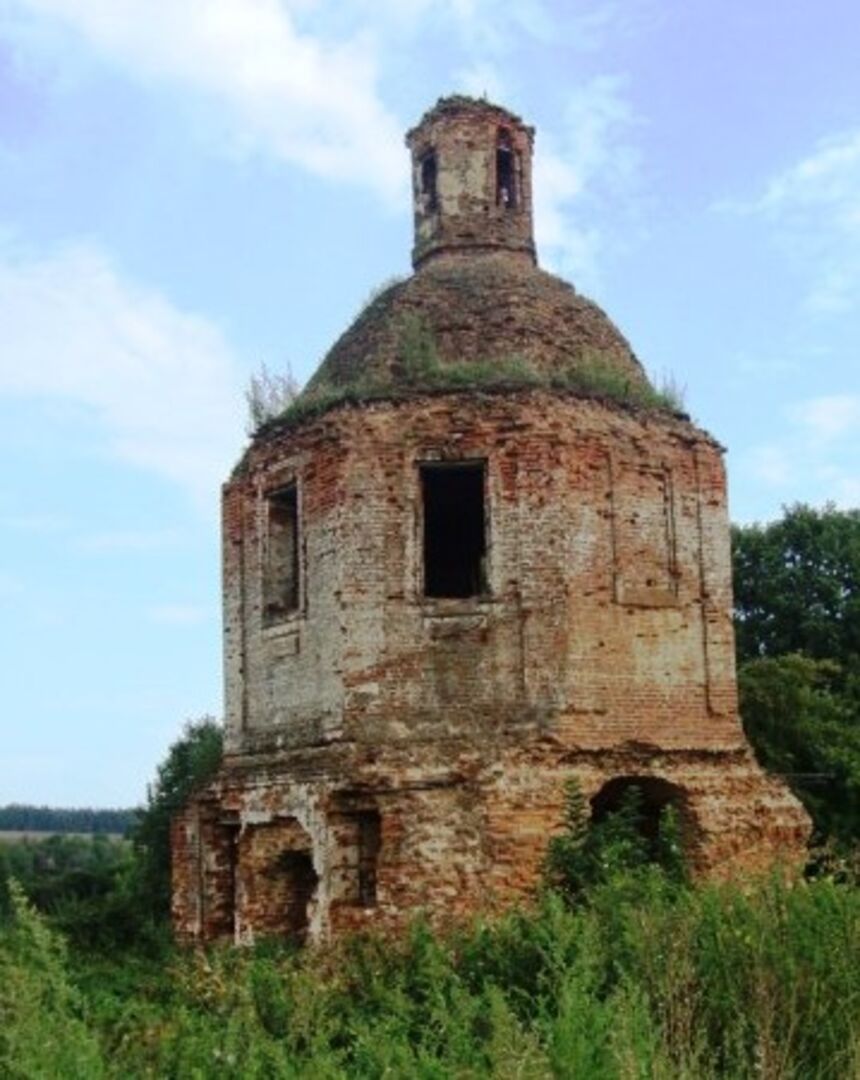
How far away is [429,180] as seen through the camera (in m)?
16.0

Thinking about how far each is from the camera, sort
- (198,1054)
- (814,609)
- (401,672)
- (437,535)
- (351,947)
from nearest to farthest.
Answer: (198,1054), (351,947), (401,672), (437,535), (814,609)

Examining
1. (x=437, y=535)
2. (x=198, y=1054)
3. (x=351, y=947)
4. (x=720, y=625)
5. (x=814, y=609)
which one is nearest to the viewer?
(x=198, y=1054)

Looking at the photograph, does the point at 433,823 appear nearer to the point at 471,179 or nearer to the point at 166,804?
the point at 471,179

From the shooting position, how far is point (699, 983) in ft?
24.5

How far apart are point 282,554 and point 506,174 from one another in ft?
15.9

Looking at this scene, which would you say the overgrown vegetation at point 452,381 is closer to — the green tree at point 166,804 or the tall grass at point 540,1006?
the tall grass at point 540,1006

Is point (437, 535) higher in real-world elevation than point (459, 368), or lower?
lower

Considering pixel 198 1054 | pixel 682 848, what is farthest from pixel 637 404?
pixel 198 1054

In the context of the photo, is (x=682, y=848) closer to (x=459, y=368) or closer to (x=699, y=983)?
(x=459, y=368)

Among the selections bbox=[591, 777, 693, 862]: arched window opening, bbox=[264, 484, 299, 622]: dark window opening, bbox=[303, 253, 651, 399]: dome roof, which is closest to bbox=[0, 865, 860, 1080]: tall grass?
bbox=[591, 777, 693, 862]: arched window opening

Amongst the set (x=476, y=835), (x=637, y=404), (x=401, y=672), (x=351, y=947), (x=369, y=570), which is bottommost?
(x=351, y=947)

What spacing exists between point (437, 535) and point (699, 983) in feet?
31.0

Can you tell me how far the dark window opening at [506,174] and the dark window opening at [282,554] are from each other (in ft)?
13.3

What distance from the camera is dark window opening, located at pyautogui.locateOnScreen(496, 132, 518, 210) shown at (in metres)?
16.0
